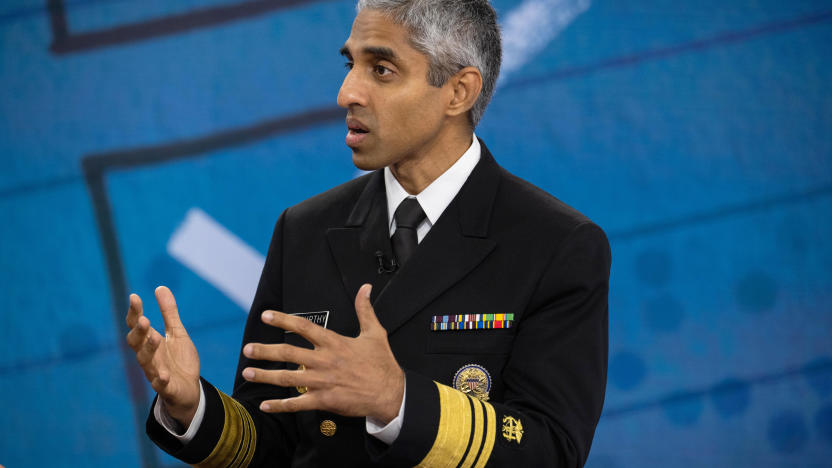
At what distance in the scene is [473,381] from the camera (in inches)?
55.7

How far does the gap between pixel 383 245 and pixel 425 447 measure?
15.8 inches

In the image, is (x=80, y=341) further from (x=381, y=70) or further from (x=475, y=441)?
(x=475, y=441)

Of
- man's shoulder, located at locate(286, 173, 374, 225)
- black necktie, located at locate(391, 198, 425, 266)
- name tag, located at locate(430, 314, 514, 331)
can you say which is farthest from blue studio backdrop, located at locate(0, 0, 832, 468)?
name tag, located at locate(430, 314, 514, 331)

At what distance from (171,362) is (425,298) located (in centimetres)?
40

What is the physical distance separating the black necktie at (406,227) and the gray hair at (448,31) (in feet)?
0.62

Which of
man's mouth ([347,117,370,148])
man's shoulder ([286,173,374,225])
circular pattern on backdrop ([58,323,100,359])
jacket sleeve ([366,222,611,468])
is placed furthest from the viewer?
circular pattern on backdrop ([58,323,100,359])

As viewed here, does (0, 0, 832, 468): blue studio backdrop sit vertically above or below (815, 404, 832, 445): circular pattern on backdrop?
above

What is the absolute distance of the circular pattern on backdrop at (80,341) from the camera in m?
3.01

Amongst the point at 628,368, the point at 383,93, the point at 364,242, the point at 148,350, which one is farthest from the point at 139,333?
the point at 628,368

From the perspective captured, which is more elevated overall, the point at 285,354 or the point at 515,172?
the point at 515,172

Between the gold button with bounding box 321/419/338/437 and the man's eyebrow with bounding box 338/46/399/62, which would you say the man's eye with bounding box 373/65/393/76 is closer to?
the man's eyebrow with bounding box 338/46/399/62

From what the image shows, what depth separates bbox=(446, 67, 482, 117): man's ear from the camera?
1.53 meters

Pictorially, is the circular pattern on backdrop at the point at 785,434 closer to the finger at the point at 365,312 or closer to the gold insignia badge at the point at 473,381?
the gold insignia badge at the point at 473,381

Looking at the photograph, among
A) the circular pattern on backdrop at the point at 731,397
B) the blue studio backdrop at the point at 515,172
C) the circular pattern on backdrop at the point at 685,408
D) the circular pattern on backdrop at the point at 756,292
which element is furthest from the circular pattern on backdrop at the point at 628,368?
the circular pattern on backdrop at the point at 756,292
